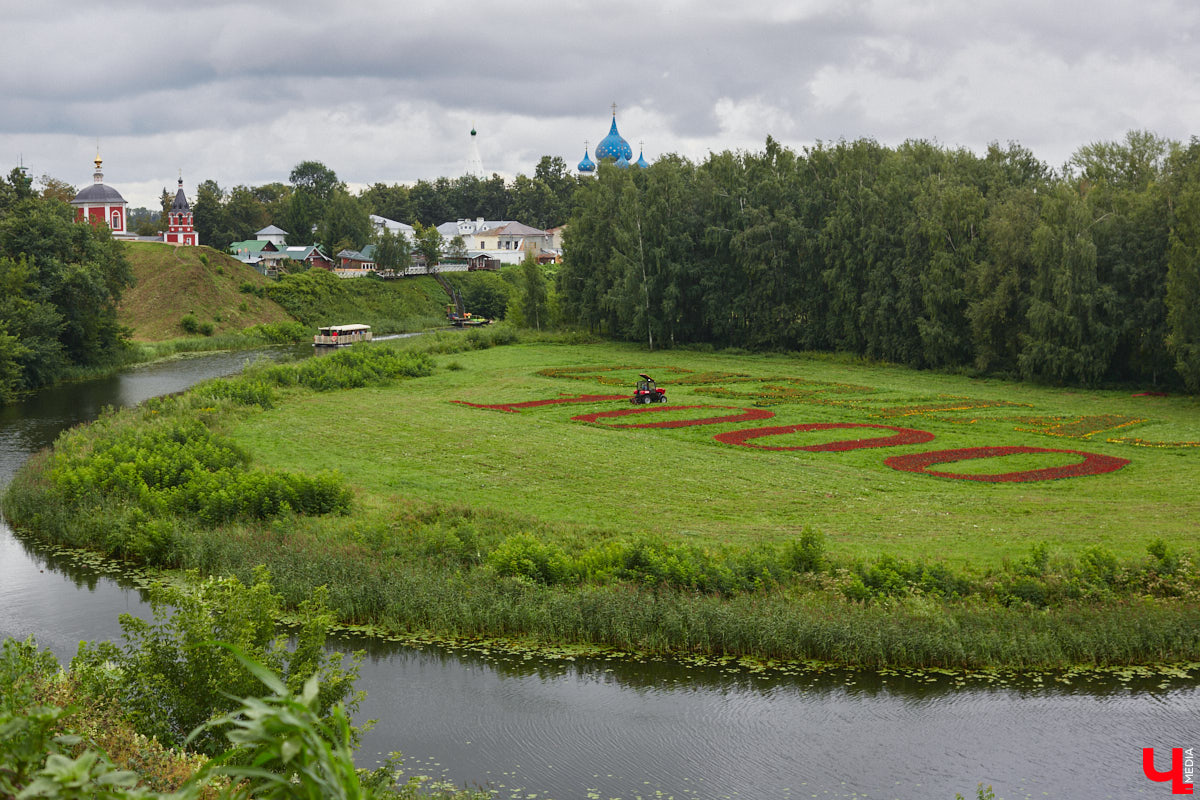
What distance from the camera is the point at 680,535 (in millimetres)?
20844

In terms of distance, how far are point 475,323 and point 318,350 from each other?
80.1ft

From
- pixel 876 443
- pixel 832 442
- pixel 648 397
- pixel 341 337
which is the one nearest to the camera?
pixel 876 443

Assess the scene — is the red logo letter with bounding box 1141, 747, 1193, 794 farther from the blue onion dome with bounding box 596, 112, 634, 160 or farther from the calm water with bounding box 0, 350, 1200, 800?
the blue onion dome with bounding box 596, 112, 634, 160

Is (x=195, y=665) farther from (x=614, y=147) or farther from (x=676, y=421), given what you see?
(x=614, y=147)

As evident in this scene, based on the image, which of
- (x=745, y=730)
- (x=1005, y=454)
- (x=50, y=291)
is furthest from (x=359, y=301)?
(x=745, y=730)

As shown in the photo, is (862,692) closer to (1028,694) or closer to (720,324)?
(1028,694)

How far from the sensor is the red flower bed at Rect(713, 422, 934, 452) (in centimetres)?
3122

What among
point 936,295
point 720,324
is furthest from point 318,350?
point 936,295

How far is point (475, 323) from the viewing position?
91.3 meters

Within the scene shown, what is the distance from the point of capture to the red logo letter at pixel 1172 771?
1191 cm

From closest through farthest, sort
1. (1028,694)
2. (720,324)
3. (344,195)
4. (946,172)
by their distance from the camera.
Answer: (1028,694)
(946,172)
(720,324)
(344,195)

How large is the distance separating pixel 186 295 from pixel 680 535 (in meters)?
69.0

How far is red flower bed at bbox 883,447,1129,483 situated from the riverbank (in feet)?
1.92

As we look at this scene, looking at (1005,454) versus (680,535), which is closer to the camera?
(680,535)
